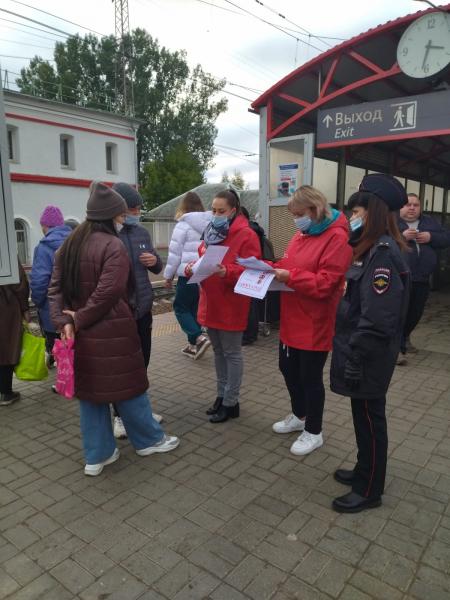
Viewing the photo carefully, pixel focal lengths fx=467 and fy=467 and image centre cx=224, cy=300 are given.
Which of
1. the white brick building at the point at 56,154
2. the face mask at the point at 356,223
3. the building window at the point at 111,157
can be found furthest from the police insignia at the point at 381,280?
the building window at the point at 111,157

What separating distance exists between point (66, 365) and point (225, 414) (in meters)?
1.61

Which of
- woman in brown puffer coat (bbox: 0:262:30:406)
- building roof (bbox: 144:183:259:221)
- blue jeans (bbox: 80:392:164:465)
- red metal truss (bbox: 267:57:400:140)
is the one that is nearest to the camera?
blue jeans (bbox: 80:392:164:465)

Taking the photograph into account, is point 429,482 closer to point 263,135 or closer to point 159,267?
point 159,267

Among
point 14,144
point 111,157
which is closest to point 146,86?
point 111,157

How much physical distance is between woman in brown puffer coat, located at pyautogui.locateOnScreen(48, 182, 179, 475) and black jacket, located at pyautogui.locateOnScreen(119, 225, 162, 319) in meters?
0.46

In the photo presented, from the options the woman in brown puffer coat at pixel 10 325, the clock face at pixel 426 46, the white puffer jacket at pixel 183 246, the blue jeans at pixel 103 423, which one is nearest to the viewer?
the blue jeans at pixel 103 423

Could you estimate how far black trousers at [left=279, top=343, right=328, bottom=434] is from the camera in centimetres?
327

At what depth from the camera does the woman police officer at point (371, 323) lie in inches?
96.3

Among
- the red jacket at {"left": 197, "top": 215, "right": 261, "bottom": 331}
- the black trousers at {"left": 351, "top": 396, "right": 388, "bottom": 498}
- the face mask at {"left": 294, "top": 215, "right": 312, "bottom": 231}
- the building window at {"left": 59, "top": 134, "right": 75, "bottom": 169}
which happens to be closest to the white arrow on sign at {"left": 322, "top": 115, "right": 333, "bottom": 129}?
the red jacket at {"left": 197, "top": 215, "right": 261, "bottom": 331}

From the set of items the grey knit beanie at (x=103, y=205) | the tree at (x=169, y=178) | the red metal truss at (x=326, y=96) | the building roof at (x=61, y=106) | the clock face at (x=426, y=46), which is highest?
the building roof at (x=61, y=106)

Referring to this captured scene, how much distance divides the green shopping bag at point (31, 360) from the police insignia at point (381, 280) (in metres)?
3.22

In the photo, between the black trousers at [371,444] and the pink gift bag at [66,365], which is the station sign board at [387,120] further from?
the pink gift bag at [66,365]

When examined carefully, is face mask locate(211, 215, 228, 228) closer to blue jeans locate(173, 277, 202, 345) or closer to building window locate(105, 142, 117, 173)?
blue jeans locate(173, 277, 202, 345)

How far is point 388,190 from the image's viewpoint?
2.58 meters
